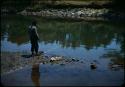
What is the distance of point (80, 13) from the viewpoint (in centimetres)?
4397

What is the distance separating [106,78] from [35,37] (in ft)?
Result: 17.3

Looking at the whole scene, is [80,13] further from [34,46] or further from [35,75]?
[35,75]

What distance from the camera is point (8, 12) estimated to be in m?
48.6

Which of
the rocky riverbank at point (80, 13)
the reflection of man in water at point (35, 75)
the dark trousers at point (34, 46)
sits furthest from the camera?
the rocky riverbank at point (80, 13)

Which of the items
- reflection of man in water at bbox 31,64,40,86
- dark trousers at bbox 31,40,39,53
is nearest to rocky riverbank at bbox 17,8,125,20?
dark trousers at bbox 31,40,39,53

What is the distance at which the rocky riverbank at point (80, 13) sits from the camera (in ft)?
135

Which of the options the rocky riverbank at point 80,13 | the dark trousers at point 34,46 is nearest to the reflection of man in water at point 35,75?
the dark trousers at point 34,46

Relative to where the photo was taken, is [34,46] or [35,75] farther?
[34,46]

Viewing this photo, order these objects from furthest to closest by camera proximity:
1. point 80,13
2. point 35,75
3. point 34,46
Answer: point 80,13, point 34,46, point 35,75

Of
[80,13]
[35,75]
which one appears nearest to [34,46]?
[35,75]

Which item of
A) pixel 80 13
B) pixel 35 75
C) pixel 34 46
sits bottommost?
pixel 80 13

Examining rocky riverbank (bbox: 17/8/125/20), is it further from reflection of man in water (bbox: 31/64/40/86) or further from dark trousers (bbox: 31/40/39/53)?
Result: reflection of man in water (bbox: 31/64/40/86)

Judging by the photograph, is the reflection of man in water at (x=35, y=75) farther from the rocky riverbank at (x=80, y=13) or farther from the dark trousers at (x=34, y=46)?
the rocky riverbank at (x=80, y=13)

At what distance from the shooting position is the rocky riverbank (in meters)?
41.3
